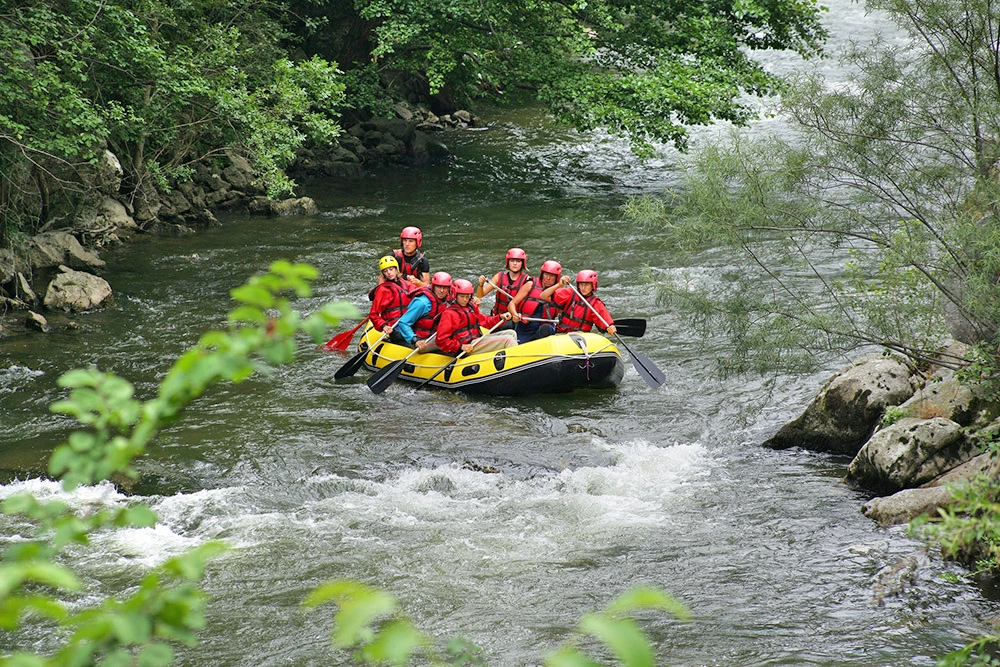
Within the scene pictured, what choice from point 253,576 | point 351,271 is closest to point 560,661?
point 253,576

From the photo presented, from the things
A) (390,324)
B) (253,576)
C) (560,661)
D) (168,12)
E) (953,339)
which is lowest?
(253,576)

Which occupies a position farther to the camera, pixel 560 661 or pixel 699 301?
pixel 699 301

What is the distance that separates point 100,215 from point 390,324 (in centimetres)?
631

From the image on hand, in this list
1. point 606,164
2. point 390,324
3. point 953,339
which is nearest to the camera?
point 953,339

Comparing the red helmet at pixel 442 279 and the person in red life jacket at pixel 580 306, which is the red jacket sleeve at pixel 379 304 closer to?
the red helmet at pixel 442 279

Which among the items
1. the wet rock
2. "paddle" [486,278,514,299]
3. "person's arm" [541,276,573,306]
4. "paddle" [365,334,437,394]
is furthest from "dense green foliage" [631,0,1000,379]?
the wet rock

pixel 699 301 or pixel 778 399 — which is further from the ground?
pixel 699 301

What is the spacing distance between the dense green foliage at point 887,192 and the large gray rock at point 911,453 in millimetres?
540

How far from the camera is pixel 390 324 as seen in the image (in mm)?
10828

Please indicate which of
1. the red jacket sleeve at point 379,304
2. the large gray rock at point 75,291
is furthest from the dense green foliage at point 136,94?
the red jacket sleeve at point 379,304

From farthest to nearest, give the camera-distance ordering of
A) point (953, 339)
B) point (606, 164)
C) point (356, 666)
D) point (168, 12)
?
point (606, 164)
point (168, 12)
point (953, 339)
point (356, 666)

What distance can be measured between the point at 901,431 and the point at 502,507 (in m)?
3.09

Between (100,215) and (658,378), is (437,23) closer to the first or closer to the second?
(100,215)

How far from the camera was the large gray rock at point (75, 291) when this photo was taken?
39.3 ft
